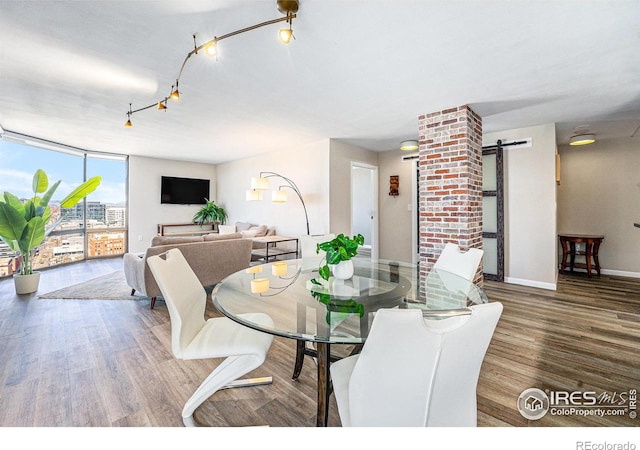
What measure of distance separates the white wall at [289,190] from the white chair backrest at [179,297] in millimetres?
3207

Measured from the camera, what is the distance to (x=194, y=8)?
169 cm

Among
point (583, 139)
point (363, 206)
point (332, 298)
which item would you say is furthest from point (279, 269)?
point (363, 206)

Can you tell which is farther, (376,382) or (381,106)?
(381,106)

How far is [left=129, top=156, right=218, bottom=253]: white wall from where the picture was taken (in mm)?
6414

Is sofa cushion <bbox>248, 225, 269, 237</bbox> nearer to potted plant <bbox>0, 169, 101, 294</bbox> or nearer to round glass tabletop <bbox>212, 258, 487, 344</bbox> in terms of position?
potted plant <bbox>0, 169, 101, 294</bbox>

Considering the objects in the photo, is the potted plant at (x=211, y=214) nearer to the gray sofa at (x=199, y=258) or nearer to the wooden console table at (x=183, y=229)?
the wooden console table at (x=183, y=229)

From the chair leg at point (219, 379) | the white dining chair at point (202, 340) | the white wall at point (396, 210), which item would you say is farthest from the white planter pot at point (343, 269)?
the white wall at point (396, 210)

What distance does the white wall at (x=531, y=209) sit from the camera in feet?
12.6

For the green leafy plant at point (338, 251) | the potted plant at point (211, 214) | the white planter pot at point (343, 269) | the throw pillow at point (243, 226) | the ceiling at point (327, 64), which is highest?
the ceiling at point (327, 64)

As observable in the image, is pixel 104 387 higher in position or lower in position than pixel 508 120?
lower

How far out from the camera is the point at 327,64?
2.33m

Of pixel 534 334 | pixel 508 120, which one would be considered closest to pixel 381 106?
pixel 508 120
